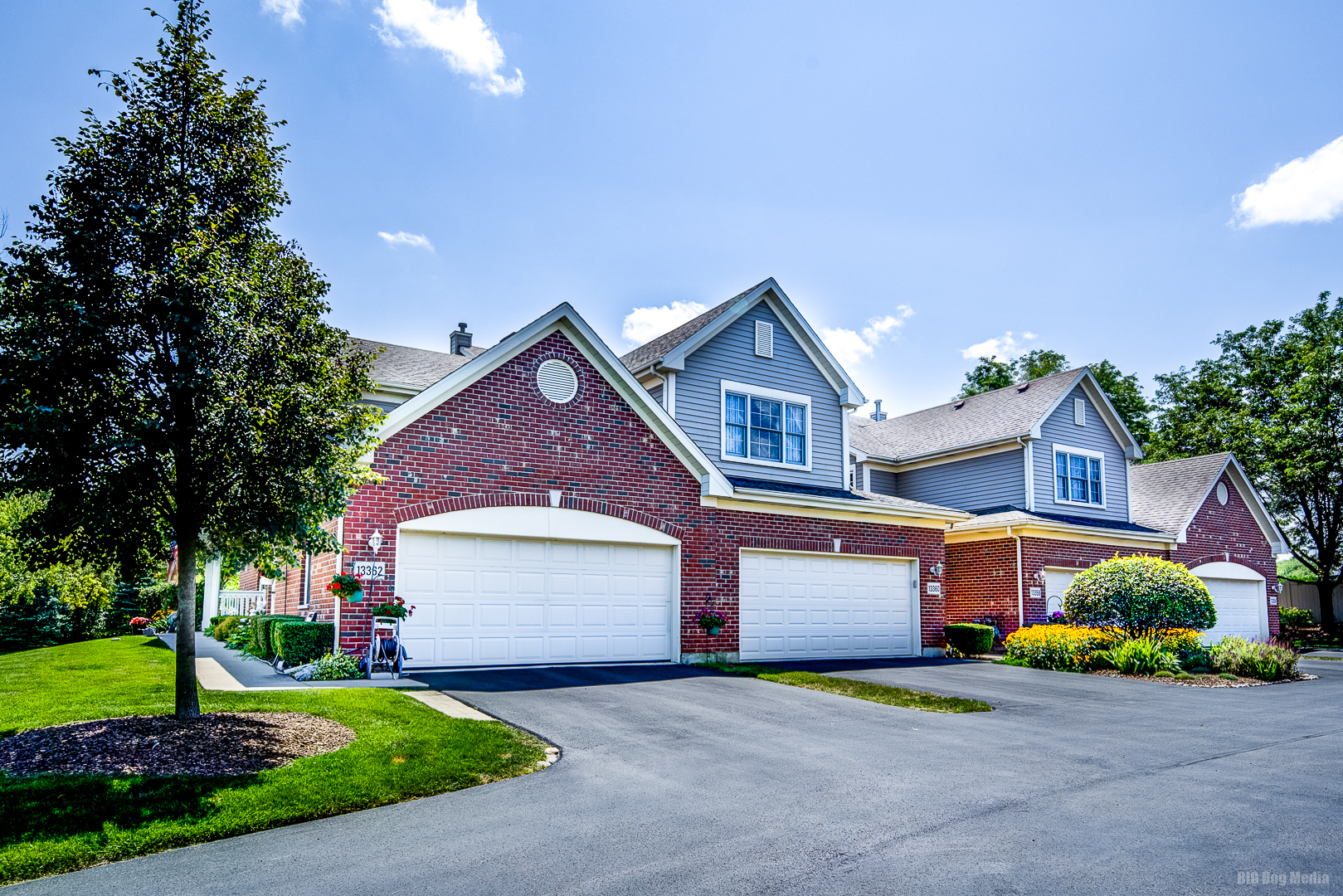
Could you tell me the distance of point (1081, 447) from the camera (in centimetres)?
2594

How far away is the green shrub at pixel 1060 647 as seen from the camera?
18.2m

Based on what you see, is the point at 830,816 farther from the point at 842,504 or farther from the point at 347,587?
Result: the point at 842,504

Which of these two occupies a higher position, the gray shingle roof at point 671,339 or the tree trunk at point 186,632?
the gray shingle roof at point 671,339

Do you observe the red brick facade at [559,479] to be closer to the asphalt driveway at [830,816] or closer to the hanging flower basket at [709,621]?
Answer: the hanging flower basket at [709,621]

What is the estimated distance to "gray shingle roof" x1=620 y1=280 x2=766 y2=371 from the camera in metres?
19.5

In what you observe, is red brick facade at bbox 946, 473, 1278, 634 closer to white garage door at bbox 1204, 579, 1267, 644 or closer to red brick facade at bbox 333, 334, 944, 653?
white garage door at bbox 1204, 579, 1267, 644

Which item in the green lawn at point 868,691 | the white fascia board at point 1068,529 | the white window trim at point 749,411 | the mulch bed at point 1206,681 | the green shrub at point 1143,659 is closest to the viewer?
the green lawn at point 868,691

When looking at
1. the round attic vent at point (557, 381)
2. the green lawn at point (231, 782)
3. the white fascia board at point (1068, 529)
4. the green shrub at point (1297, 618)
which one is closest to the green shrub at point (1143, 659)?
the white fascia board at point (1068, 529)

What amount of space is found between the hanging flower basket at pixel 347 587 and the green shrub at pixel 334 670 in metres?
0.86

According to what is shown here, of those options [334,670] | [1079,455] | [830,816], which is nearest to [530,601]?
[334,670]

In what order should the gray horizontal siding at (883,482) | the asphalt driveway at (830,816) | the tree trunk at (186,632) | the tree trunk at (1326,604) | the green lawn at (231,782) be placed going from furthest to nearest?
the tree trunk at (1326,604) → the gray horizontal siding at (883,482) → the tree trunk at (186,632) → the green lawn at (231,782) → the asphalt driveway at (830,816)

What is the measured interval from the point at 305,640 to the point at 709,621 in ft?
23.7

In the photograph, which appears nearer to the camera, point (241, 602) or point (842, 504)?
point (842, 504)

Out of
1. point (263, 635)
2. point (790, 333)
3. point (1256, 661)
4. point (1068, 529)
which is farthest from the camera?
point (1068, 529)
